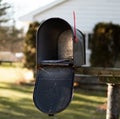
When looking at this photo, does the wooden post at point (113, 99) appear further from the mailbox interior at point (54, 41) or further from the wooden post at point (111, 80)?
the mailbox interior at point (54, 41)

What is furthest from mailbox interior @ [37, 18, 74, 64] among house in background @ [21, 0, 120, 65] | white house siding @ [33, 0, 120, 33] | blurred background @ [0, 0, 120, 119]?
white house siding @ [33, 0, 120, 33]

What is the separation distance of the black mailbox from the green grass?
17.3 feet

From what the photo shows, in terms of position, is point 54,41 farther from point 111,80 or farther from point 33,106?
point 33,106

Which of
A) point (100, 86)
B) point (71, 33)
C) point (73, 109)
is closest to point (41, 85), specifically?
point (71, 33)

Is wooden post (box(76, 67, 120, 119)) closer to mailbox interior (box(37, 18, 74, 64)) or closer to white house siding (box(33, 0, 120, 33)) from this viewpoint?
mailbox interior (box(37, 18, 74, 64))

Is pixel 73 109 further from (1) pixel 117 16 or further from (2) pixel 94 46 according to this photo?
(1) pixel 117 16

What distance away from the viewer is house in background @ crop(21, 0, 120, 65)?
19.1 metres

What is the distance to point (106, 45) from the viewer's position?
17.6m

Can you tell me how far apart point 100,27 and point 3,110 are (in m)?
7.41

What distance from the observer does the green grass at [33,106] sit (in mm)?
10844

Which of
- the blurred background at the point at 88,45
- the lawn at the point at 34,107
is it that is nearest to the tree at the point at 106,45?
the blurred background at the point at 88,45

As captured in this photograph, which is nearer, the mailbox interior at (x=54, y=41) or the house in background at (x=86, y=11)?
the mailbox interior at (x=54, y=41)

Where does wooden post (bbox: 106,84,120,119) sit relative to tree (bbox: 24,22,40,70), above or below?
below

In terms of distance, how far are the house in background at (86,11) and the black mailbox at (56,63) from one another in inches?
530
